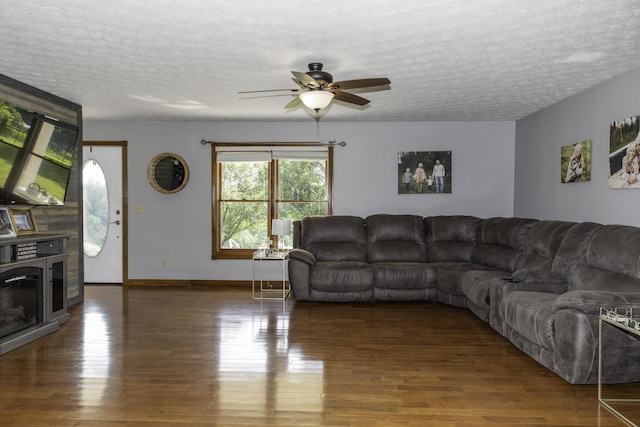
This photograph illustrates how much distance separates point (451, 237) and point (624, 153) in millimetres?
2410

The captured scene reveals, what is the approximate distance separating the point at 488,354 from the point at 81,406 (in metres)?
2.97

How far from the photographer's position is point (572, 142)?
5.04m

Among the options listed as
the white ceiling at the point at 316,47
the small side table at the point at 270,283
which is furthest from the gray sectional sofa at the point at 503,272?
the white ceiling at the point at 316,47

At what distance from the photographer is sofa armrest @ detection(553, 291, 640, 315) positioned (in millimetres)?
3004

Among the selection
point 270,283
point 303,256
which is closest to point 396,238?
point 303,256

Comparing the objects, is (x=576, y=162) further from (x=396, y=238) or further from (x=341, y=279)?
(x=341, y=279)

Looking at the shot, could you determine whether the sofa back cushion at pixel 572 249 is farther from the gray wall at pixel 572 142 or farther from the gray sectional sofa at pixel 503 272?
the gray wall at pixel 572 142

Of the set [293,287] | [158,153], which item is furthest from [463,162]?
[158,153]

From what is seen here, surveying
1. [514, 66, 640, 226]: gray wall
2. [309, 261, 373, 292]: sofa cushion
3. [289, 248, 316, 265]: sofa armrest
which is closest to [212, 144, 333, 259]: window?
[289, 248, 316, 265]: sofa armrest

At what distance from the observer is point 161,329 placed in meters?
4.42

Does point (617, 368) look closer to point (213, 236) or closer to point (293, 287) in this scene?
point (293, 287)

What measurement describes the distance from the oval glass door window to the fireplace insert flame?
2622mm

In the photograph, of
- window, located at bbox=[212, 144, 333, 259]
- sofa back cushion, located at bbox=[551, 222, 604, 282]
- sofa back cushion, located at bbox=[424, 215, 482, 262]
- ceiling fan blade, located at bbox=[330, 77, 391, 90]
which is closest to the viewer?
ceiling fan blade, located at bbox=[330, 77, 391, 90]

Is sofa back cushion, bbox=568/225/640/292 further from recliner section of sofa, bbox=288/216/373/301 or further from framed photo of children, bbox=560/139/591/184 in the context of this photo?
recliner section of sofa, bbox=288/216/373/301
